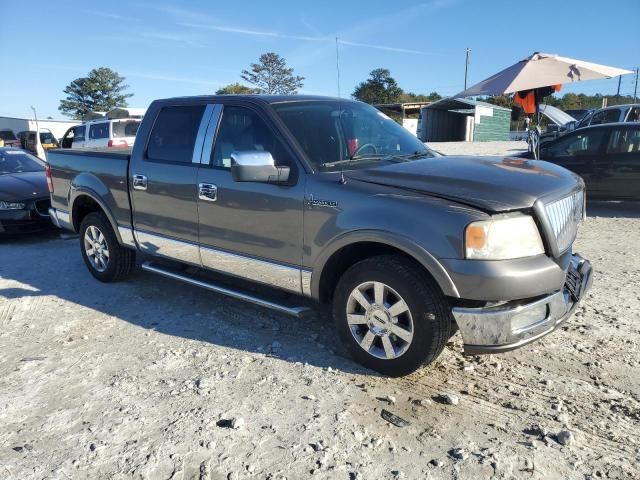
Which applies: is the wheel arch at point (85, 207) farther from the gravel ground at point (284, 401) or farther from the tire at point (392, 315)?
the tire at point (392, 315)

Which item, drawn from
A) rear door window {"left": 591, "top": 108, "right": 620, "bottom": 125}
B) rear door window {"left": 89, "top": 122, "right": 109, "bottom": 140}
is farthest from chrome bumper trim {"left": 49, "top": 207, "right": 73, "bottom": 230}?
rear door window {"left": 591, "top": 108, "right": 620, "bottom": 125}

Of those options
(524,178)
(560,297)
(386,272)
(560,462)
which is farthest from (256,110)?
(560,462)

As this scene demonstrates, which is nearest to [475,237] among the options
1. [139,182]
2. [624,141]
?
[139,182]

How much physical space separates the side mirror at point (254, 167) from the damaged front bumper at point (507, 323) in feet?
4.98

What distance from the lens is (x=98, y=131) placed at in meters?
16.8

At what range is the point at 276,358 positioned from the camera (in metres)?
3.77

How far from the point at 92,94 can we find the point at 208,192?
78169 mm

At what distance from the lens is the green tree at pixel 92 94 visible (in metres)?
72.1

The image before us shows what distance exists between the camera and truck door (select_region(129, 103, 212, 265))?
4379 millimetres

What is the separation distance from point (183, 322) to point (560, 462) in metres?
3.07

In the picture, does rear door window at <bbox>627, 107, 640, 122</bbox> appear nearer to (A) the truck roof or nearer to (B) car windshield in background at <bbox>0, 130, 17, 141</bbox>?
(A) the truck roof

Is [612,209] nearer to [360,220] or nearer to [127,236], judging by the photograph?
[360,220]

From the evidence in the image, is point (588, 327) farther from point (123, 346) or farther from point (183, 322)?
point (123, 346)

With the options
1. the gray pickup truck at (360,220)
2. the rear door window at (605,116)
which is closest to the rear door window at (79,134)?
the gray pickup truck at (360,220)
